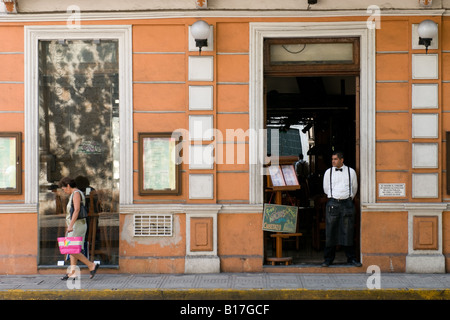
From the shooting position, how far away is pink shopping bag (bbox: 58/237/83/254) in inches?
360

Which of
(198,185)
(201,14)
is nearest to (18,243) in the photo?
(198,185)

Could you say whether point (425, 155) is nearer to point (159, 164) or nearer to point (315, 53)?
point (315, 53)

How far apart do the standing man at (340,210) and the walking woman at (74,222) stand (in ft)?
12.9

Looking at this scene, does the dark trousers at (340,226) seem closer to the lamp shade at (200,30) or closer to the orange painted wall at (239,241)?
the orange painted wall at (239,241)

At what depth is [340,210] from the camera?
9.75 metres

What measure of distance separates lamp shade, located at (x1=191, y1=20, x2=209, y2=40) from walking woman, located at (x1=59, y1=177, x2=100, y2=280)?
10.2 feet

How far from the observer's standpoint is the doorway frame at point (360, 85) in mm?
9719

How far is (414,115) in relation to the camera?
966 cm

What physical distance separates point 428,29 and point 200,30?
366cm

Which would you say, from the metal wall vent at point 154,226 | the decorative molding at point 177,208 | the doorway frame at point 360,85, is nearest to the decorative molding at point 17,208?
the decorative molding at point 177,208

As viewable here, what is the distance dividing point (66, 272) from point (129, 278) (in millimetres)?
1230

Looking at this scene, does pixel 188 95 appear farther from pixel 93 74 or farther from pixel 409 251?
pixel 409 251

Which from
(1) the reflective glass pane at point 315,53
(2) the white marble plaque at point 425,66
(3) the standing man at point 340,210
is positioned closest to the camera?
(2) the white marble plaque at point 425,66

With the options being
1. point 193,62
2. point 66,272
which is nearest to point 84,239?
point 66,272
